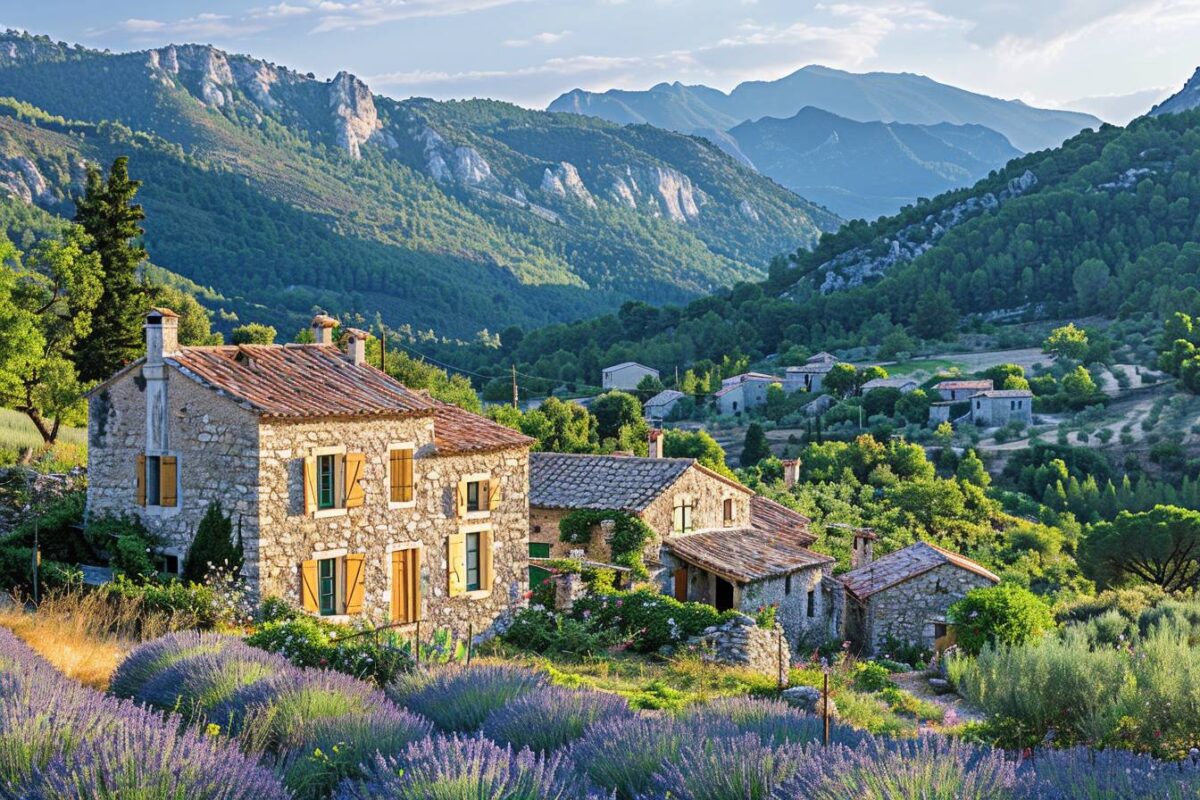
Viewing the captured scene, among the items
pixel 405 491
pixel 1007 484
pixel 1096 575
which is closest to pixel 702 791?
pixel 405 491

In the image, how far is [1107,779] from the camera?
6969 mm

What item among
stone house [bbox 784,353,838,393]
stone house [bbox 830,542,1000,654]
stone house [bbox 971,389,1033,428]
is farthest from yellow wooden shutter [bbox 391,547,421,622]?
stone house [bbox 784,353,838,393]

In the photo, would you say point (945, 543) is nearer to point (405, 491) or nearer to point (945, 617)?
point (945, 617)

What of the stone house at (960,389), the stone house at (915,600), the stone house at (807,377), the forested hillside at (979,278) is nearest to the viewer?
the stone house at (915,600)

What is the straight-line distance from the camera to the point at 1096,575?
120ft

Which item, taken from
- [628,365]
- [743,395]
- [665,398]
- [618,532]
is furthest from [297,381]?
[628,365]

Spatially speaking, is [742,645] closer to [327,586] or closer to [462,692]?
[327,586]

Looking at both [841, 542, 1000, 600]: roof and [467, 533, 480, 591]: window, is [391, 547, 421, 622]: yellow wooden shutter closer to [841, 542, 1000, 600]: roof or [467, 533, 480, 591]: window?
[467, 533, 480, 591]: window

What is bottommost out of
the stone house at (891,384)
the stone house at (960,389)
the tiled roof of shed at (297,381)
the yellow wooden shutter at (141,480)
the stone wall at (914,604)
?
the stone wall at (914,604)

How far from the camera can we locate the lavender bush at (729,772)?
696 centimetres

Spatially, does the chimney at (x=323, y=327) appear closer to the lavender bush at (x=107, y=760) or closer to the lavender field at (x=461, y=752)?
the lavender field at (x=461, y=752)

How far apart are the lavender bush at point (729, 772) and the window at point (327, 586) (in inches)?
453

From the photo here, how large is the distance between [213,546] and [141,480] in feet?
6.16

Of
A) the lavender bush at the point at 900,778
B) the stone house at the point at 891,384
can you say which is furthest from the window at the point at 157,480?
the stone house at the point at 891,384
